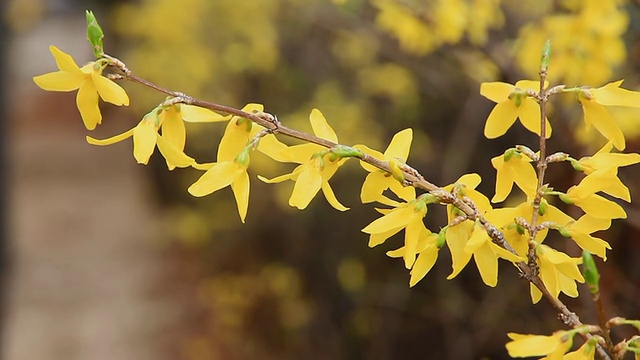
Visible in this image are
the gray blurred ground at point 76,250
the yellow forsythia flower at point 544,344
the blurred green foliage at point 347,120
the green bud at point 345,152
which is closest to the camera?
the yellow forsythia flower at point 544,344

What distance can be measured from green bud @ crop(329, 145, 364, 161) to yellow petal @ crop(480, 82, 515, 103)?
181 millimetres

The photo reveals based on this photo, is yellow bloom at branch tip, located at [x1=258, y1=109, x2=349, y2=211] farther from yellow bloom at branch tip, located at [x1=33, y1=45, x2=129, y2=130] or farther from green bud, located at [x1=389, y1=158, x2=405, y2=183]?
yellow bloom at branch tip, located at [x1=33, y1=45, x2=129, y2=130]

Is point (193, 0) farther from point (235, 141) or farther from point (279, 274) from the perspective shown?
point (235, 141)

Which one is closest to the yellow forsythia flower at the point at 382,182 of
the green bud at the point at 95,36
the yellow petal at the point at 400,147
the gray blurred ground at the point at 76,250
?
the yellow petal at the point at 400,147

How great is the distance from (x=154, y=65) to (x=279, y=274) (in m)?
1.38

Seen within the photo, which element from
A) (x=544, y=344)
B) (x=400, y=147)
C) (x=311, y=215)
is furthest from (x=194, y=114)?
(x=311, y=215)

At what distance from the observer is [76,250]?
5.40m

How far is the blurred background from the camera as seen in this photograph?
6.18ft

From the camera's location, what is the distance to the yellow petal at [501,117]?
2.86 ft

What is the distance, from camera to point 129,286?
473cm

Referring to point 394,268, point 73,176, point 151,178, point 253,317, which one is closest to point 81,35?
point 73,176

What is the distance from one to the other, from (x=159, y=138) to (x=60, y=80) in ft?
0.42

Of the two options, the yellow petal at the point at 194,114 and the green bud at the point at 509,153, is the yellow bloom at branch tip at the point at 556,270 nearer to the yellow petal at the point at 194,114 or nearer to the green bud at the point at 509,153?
the green bud at the point at 509,153

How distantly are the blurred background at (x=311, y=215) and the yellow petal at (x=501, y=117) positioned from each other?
0.70m
